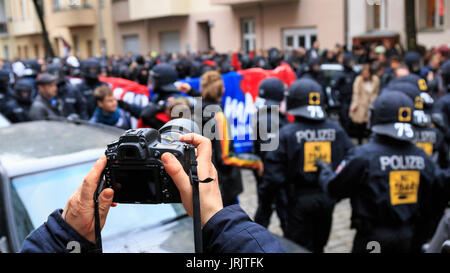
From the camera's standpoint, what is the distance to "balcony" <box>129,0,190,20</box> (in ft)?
83.5

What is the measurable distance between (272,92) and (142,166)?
4089 millimetres

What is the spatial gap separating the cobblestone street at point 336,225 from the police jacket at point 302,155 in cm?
61

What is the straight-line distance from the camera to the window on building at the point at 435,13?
1552 cm

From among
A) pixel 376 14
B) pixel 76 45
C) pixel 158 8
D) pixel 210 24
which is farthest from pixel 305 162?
pixel 76 45

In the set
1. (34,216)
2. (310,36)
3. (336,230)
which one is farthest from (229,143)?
(310,36)

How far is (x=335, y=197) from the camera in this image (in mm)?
3652

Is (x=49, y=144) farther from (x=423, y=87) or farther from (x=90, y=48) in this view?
(x=90, y=48)

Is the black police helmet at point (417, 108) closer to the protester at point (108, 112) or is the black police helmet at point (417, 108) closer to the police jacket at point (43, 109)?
the protester at point (108, 112)

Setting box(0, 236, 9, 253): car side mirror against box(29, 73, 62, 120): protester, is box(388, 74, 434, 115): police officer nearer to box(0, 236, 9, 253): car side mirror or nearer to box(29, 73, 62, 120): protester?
box(0, 236, 9, 253): car side mirror

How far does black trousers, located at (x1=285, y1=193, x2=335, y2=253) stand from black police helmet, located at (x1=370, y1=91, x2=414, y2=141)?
88cm

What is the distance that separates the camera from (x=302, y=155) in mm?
4105

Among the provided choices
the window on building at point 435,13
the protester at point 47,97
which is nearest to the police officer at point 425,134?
the protester at point 47,97
